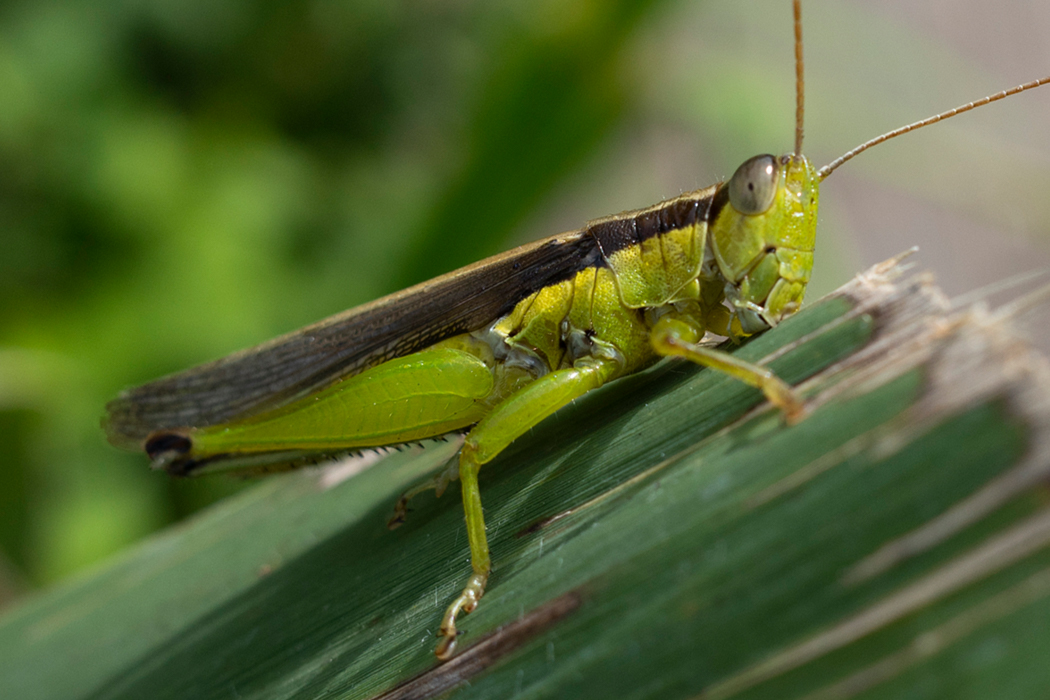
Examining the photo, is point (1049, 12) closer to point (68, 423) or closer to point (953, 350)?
point (953, 350)

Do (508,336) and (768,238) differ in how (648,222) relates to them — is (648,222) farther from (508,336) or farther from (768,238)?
(508,336)

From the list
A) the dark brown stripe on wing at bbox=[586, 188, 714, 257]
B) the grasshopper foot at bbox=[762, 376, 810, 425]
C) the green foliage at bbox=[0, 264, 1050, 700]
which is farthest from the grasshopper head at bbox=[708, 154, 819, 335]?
the grasshopper foot at bbox=[762, 376, 810, 425]

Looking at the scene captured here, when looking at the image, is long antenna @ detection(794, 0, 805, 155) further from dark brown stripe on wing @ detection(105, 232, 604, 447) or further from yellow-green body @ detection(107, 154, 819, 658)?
dark brown stripe on wing @ detection(105, 232, 604, 447)

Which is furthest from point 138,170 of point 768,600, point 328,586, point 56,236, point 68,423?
point 768,600

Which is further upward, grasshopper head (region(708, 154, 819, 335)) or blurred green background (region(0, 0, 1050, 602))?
blurred green background (region(0, 0, 1050, 602))

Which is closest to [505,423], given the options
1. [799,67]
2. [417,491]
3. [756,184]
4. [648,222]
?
[417,491]

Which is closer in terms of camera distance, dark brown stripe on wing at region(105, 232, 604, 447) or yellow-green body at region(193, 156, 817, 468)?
yellow-green body at region(193, 156, 817, 468)

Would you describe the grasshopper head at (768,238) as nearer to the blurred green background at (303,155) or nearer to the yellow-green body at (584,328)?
the yellow-green body at (584,328)
